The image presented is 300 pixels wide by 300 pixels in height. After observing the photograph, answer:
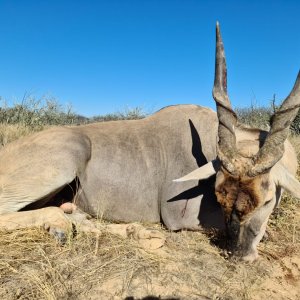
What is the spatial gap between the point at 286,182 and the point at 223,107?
0.83 metres

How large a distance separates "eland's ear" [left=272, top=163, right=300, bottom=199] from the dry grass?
1.85 feet

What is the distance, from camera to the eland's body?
3186mm

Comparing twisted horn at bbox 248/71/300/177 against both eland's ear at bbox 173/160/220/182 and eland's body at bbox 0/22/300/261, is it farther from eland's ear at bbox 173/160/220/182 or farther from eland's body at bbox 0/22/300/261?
eland's ear at bbox 173/160/220/182

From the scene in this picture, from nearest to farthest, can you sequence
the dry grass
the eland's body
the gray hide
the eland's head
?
the dry grass → the eland's head → the eland's body → the gray hide

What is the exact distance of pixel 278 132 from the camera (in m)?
3.27

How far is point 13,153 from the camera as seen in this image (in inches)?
164

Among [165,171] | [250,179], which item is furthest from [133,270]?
[165,171]

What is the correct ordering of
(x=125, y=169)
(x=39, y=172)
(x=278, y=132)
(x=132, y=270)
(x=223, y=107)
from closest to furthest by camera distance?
1. (x=132, y=270)
2. (x=278, y=132)
3. (x=223, y=107)
4. (x=39, y=172)
5. (x=125, y=169)

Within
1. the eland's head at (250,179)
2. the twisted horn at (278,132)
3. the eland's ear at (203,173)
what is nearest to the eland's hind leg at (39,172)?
the eland's ear at (203,173)

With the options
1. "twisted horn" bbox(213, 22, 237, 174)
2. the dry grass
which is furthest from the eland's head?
the dry grass

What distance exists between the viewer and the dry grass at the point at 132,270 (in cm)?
253

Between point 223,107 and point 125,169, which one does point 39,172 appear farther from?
point 223,107

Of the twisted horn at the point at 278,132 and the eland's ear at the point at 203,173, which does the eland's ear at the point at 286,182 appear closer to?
the twisted horn at the point at 278,132

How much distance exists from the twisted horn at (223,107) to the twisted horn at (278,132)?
0.25 metres
